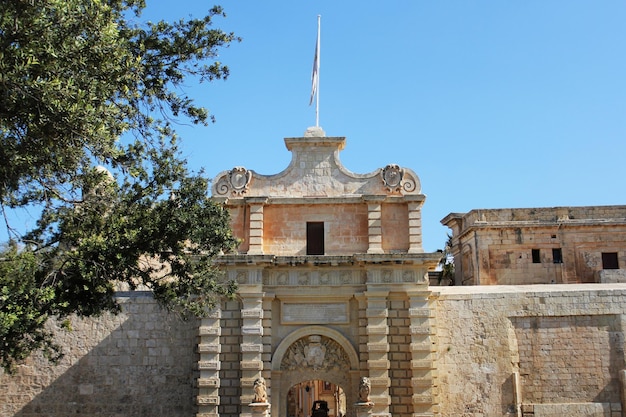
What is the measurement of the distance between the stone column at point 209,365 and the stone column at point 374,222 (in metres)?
4.48

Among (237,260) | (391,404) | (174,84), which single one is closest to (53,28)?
(174,84)

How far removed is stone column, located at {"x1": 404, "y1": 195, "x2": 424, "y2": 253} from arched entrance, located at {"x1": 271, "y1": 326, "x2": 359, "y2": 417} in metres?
3.08

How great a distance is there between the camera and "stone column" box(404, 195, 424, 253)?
1872cm

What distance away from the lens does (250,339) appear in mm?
18203

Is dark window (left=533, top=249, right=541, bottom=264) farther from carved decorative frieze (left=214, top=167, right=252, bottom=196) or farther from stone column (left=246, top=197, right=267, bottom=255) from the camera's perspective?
carved decorative frieze (left=214, top=167, right=252, bottom=196)

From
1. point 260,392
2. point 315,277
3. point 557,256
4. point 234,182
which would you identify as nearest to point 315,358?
point 260,392

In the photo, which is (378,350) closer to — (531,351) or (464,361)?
(464,361)

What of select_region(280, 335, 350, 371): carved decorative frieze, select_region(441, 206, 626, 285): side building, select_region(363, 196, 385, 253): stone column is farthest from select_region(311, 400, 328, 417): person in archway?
select_region(441, 206, 626, 285): side building

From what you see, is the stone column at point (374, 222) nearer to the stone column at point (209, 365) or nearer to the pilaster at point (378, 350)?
the pilaster at point (378, 350)

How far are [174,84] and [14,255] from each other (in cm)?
388

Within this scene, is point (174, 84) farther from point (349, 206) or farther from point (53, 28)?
point (349, 206)

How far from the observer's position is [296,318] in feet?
61.2

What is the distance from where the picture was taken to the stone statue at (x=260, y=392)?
1719cm

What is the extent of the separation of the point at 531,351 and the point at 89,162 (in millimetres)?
13939
